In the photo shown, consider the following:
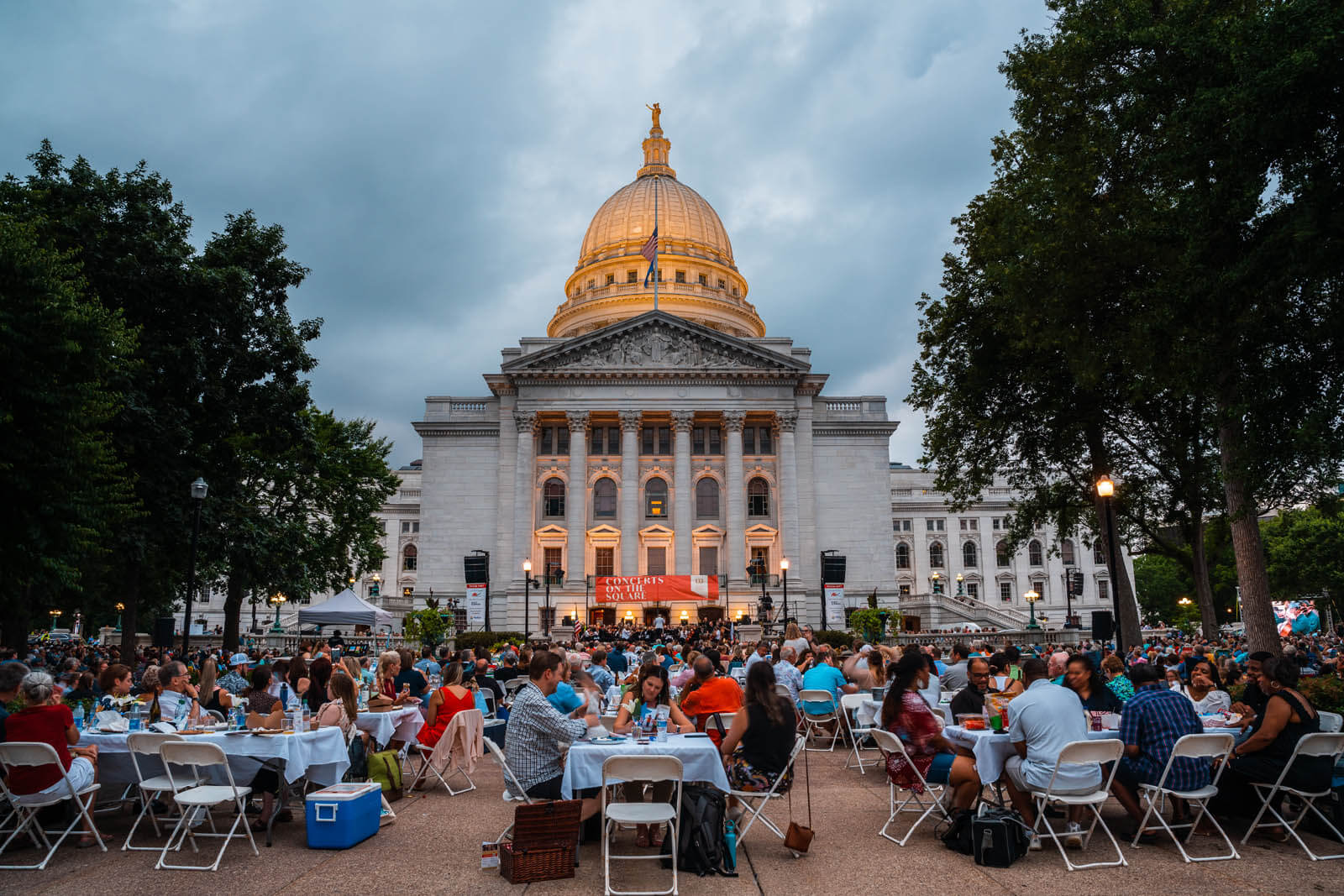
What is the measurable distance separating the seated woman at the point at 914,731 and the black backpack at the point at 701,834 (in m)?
2.17

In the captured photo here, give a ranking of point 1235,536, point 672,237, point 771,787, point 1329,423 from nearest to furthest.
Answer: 1. point 771,787
2. point 1329,423
3. point 1235,536
4. point 672,237

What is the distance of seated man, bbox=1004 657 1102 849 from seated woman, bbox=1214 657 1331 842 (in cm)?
184

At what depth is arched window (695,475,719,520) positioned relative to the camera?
5763 cm

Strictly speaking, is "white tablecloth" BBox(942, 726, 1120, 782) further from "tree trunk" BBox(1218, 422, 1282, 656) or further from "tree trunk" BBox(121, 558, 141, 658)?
"tree trunk" BBox(121, 558, 141, 658)

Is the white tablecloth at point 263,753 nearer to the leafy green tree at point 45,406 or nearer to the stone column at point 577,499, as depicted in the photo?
the leafy green tree at point 45,406

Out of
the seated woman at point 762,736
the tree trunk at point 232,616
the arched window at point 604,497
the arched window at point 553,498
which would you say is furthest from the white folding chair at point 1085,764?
the arched window at point 553,498

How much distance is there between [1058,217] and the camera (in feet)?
68.2

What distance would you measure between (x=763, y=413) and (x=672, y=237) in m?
26.5

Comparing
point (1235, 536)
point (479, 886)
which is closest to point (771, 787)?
point (479, 886)

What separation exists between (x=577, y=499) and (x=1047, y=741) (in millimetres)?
48610

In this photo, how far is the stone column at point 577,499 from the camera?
Result: 2168 inches

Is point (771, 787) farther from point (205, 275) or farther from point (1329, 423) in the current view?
point (205, 275)

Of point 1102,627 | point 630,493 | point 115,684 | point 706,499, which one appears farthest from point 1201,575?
point 630,493

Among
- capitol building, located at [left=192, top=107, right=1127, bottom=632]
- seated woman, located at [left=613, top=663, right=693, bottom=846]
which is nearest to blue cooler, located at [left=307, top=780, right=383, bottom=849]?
seated woman, located at [left=613, top=663, right=693, bottom=846]
